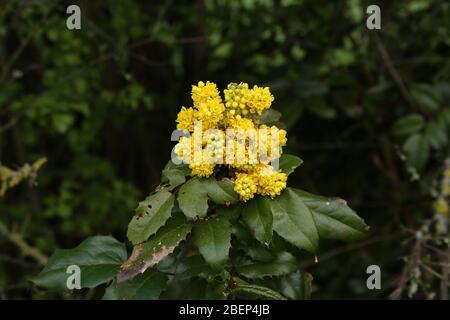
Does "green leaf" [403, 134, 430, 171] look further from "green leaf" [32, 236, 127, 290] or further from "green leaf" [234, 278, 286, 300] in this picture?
"green leaf" [32, 236, 127, 290]

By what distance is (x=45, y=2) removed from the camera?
301cm

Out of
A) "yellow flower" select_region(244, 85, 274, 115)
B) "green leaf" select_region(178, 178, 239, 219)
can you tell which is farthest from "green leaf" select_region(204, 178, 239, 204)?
"yellow flower" select_region(244, 85, 274, 115)

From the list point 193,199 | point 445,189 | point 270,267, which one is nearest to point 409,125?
point 445,189

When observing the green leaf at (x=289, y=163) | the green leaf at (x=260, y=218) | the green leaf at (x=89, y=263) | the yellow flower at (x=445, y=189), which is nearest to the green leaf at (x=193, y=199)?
the green leaf at (x=260, y=218)

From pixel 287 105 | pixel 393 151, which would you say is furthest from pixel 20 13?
pixel 393 151

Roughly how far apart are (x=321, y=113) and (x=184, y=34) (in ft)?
3.56

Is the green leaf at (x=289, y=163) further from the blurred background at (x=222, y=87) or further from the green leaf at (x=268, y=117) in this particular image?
the blurred background at (x=222, y=87)

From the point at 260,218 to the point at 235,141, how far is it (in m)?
0.21

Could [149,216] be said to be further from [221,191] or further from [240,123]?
[240,123]

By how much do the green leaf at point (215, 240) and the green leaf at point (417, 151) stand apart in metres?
1.49

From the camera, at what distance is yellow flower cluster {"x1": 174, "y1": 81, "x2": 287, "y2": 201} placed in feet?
5.25

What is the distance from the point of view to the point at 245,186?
161cm

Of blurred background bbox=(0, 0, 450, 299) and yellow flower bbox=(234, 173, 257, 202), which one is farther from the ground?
blurred background bbox=(0, 0, 450, 299)

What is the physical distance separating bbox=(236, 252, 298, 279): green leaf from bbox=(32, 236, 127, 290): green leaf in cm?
38
